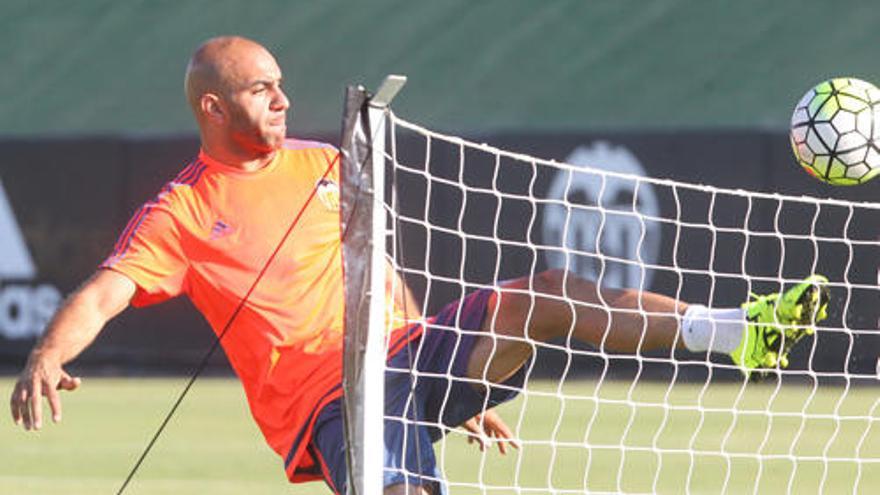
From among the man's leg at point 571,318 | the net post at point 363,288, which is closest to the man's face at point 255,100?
the net post at point 363,288

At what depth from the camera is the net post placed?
623 centimetres

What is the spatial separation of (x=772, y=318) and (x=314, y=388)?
154 centimetres

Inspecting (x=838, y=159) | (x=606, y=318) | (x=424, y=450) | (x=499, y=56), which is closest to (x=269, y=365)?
(x=424, y=450)

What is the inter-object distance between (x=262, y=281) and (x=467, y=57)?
677 inches

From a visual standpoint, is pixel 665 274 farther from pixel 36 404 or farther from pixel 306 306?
pixel 36 404

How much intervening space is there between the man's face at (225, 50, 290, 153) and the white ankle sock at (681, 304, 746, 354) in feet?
5.11

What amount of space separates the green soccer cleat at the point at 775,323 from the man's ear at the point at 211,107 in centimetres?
191

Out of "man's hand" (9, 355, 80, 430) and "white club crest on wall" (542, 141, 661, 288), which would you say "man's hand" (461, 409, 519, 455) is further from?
"white club crest on wall" (542, 141, 661, 288)

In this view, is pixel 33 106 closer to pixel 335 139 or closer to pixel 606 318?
pixel 335 139

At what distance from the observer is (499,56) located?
2339cm

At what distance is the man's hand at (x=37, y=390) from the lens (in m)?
5.77

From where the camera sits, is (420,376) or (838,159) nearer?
(420,376)

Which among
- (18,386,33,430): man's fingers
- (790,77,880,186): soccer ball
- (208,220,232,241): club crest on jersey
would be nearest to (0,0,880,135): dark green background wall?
(790,77,880,186): soccer ball

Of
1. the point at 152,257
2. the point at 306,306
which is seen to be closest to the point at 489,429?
the point at 306,306
